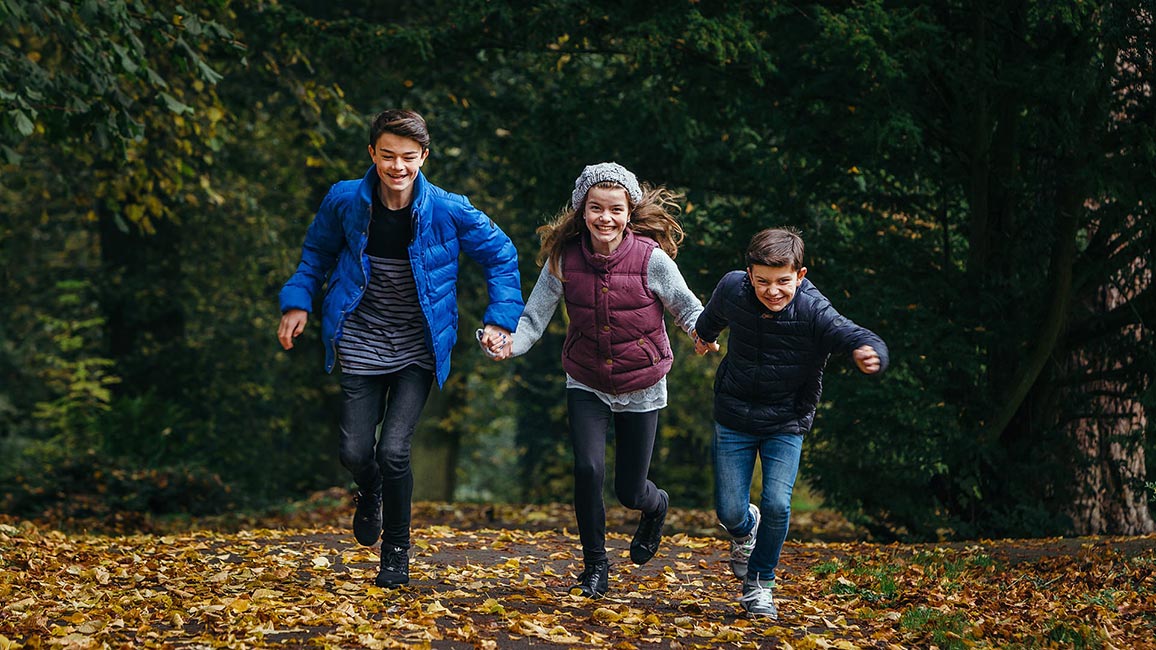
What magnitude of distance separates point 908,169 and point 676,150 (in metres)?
2.75

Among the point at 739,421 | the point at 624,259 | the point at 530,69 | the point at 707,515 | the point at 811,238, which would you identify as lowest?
the point at 707,515

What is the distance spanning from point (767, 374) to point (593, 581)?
4.65 feet

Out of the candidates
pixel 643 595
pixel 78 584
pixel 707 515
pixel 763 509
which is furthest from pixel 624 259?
pixel 707 515

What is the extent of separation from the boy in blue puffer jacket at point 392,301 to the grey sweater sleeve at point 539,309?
0.30 ft

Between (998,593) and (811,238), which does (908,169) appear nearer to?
(811,238)

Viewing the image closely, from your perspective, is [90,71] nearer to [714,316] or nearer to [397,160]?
[397,160]

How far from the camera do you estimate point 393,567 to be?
21.3 ft

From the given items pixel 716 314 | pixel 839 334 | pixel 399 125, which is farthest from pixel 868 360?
pixel 399 125

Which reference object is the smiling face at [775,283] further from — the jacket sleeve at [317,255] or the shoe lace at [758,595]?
the jacket sleeve at [317,255]

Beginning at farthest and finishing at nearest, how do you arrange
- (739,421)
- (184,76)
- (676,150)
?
1. (184,76)
2. (676,150)
3. (739,421)

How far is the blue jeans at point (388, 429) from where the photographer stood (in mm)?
6250

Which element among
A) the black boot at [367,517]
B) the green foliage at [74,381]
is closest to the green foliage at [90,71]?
the black boot at [367,517]

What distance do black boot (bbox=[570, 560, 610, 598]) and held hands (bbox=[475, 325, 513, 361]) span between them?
117cm

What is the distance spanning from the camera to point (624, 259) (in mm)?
6184
